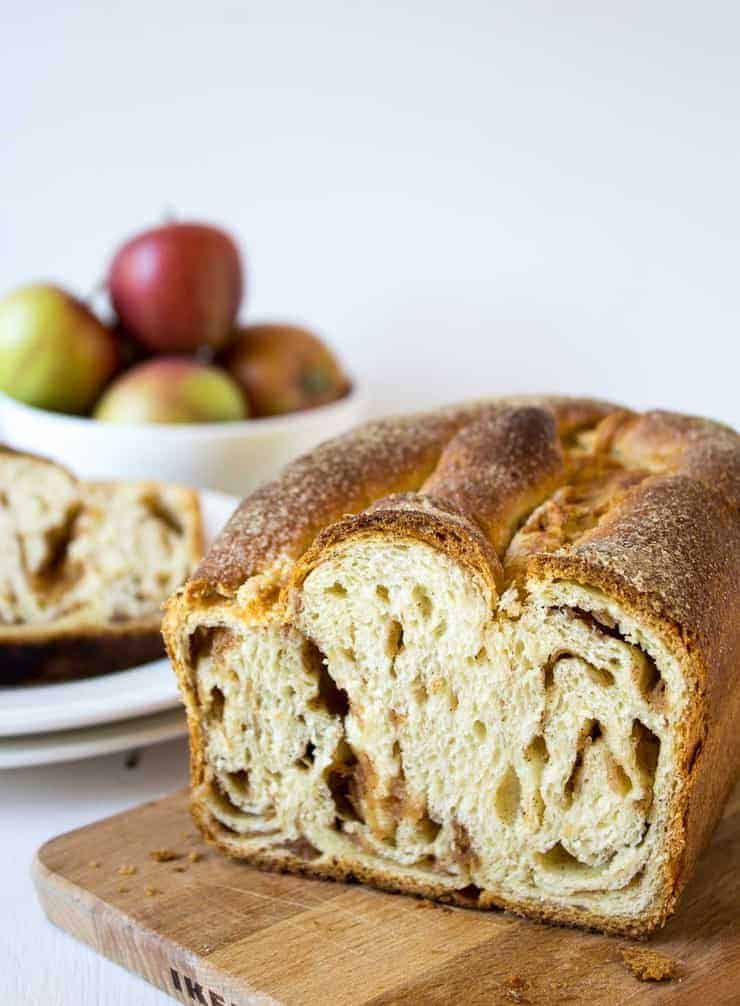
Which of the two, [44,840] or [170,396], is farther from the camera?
[170,396]

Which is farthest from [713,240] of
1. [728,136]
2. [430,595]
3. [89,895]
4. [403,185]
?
[89,895]

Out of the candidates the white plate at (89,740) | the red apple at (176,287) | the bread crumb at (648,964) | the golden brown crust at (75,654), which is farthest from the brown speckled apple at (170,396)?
the bread crumb at (648,964)

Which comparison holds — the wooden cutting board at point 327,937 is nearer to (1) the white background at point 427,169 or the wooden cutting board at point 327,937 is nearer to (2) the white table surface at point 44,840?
(2) the white table surface at point 44,840

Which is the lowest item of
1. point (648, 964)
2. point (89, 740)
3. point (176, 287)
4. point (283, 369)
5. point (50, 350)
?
point (648, 964)

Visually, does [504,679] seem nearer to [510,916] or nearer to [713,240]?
[510,916]

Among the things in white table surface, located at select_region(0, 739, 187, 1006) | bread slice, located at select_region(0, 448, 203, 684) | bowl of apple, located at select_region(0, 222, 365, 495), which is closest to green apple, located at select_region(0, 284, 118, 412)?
bowl of apple, located at select_region(0, 222, 365, 495)

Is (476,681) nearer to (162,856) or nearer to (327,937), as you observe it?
(327,937)

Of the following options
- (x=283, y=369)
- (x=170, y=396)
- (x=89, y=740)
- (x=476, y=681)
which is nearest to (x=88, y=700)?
(x=89, y=740)
